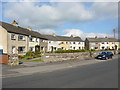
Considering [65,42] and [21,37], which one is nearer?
[21,37]

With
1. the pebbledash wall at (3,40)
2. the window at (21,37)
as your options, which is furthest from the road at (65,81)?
the window at (21,37)

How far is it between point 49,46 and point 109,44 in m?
40.3

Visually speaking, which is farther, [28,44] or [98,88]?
[28,44]

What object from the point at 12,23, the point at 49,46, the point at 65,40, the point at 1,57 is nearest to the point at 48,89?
the point at 1,57

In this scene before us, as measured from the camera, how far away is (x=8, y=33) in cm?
2461

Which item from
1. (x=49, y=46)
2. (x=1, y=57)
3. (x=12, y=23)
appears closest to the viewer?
(x=1, y=57)

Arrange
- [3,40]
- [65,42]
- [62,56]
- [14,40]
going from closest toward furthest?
[62,56] < [3,40] < [14,40] < [65,42]

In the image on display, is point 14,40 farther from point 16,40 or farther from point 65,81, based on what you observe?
point 65,81

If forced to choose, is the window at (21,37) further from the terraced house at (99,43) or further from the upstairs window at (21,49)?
the terraced house at (99,43)

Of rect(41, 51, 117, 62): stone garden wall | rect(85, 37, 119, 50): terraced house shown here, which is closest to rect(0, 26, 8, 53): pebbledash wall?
rect(41, 51, 117, 62): stone garden wall

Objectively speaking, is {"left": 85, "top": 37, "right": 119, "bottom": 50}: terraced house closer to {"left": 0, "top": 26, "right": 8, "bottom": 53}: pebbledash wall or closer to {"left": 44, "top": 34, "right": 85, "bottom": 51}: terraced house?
{"left": 44, "top": 34, "right": 85, "bottom": 51}: terraced house

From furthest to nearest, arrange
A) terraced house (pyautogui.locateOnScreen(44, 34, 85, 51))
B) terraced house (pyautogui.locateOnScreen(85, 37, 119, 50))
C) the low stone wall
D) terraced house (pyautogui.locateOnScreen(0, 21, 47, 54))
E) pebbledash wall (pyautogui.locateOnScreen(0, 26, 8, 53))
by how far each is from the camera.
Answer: terraced house (pyautogui.locateOnScreen(85, 37, 119, 50)) → terraced house (pyautogui.locateOnScreen(44, 34, 85, 51)) → terraced house (pyautogui.locateOnScreen(0, 21, 47, 54)) → pebbledash wall (pyautogui.locateOnScreen(0, 26, 8, 53)) → the low stone wall

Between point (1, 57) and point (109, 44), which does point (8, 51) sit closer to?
point (1, 57)

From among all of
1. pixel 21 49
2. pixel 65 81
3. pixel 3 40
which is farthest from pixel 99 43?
pixel 65 81
